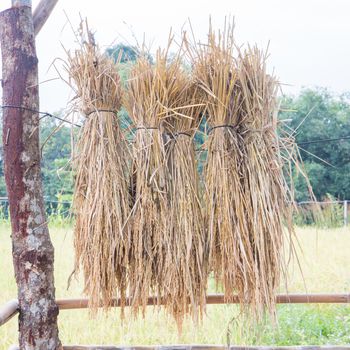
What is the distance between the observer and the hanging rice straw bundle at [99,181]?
107 centimetres

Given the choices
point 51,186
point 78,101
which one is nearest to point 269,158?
point 78,101

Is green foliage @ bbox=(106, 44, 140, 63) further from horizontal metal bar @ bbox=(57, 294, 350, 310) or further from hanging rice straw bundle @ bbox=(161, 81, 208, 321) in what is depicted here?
horizontal metal bar @ bbox=(57, 294, 350, 310)

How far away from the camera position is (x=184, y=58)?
3.81 ft

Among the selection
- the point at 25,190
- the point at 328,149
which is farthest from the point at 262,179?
the point at 328,149

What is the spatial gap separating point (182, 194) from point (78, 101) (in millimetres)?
419

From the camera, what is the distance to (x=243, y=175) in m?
1.09

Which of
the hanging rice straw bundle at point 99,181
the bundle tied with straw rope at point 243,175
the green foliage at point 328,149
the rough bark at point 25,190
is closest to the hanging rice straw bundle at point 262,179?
the bundle tied with straw rope at point 243,175

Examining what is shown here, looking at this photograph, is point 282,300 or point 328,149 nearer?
point 282,300

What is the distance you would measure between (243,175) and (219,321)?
1.30 m

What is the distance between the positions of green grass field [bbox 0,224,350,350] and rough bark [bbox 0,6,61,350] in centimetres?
41

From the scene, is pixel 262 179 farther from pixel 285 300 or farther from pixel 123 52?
pixel 123 52

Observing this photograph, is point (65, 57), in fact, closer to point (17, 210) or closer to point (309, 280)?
point (17, 210)

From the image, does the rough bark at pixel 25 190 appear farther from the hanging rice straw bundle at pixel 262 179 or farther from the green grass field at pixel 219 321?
the hanging rice straw bundle at pixel 262 179

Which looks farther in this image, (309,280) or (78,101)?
(309,280)
